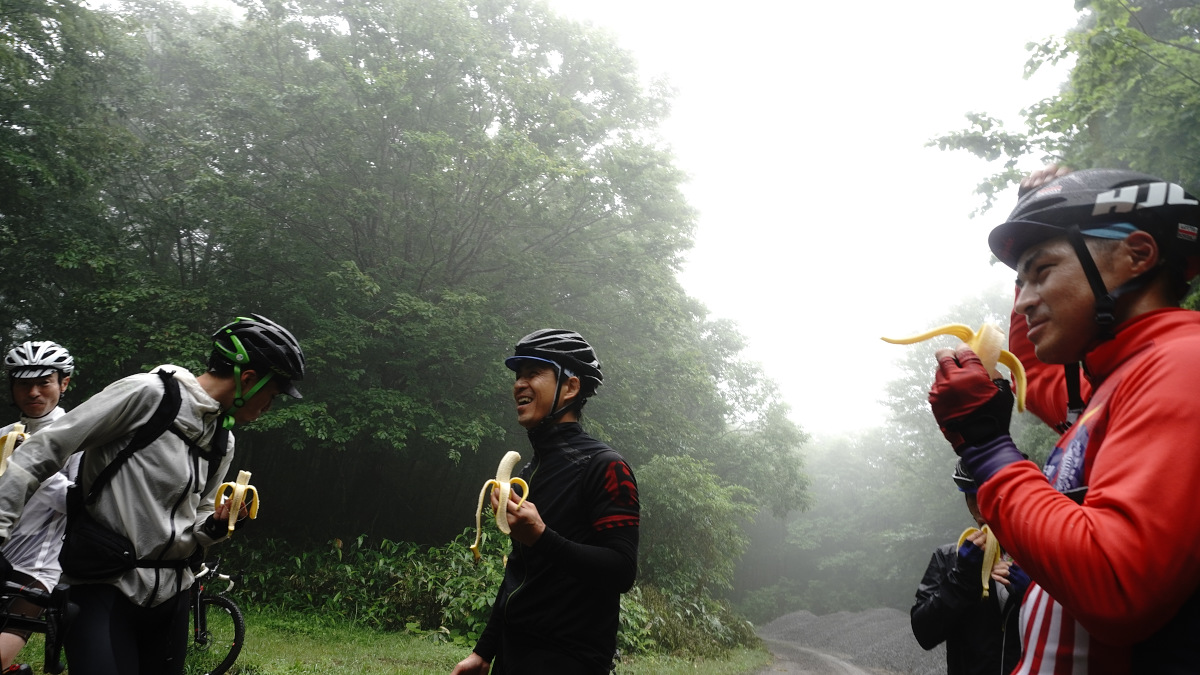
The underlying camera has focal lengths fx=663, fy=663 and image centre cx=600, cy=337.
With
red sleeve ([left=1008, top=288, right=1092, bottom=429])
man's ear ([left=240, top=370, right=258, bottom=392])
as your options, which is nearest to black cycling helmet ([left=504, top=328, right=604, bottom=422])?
man's ear ([left=240, top=370, right=258, bottom=392])

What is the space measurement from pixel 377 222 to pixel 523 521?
13848mm

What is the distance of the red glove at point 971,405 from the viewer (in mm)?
1287

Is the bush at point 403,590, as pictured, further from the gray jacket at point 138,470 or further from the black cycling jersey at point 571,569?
the black cycling jersey at point 571,569

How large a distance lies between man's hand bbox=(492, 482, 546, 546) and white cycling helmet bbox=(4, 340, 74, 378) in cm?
358

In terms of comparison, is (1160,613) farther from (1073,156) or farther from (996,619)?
(1073,156)

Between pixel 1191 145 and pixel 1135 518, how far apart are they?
897cm

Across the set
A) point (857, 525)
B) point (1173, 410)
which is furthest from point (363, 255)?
point (857, 525)

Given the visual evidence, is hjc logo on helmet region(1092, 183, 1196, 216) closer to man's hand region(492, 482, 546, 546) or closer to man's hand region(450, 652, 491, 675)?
man's hand region(492, 482, 546, 546)

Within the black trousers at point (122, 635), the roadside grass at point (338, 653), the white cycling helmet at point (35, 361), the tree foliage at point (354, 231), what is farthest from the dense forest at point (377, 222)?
the black trousers at point (122, 635)

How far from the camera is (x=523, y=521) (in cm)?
220

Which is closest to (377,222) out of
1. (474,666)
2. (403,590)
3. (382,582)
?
(382,582)

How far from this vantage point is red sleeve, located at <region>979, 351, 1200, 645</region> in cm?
101

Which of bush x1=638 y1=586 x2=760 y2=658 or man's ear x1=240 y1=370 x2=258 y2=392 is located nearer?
man's ear x1=240 y1=370 x2=258 y2=392

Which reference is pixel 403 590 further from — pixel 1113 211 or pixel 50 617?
pixel 1113 211
